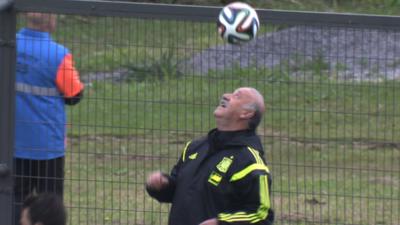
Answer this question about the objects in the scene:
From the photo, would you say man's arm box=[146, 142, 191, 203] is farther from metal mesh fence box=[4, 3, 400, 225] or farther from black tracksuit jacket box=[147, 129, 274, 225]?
metal mesh fence box=[4, 3, 400, 225]

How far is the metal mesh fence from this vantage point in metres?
7.23

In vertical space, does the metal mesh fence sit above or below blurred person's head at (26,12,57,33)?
below

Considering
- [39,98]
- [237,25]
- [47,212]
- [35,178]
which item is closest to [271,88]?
[237,25]

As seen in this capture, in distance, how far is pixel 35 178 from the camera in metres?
7.52

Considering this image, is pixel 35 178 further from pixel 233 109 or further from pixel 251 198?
pixel 251 198

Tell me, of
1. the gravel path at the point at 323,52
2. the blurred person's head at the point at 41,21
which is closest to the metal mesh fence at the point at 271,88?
the gravel path at the point at 323,52

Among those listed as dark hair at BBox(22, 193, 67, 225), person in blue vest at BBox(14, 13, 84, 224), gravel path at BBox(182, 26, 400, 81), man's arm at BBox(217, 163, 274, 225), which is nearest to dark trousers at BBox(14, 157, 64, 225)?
person in blue vest at BBox(14, 13, 84, 224)

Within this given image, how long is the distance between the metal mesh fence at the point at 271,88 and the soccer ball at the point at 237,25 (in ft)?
1.33

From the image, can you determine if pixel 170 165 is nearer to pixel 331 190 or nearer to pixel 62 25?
pixel 331 190

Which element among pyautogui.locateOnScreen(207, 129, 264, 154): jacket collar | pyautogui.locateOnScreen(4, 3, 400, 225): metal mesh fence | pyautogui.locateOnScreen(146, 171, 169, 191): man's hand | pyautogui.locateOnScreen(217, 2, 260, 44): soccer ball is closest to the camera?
pyautogui.locateOnScreen(207, 129, 264, 154): jacket collar

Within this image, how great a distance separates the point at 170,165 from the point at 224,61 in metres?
1.70

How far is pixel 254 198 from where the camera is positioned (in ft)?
18.8

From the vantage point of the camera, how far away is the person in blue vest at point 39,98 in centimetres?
738

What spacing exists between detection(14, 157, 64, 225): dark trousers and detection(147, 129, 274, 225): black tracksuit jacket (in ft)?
5.00
